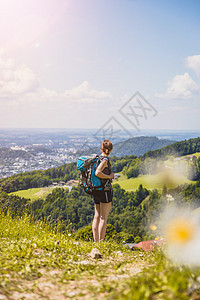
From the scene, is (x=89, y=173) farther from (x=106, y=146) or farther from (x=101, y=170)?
(x=106, y=146)

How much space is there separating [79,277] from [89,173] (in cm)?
187

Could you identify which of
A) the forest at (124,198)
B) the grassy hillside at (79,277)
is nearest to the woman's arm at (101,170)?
the grassy hillside at (79,277)

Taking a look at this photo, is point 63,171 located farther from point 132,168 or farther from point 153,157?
point 153,157

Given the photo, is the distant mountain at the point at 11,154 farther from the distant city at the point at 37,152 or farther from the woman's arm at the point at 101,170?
the woman's arm at the point at 101,170

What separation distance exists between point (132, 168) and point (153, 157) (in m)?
5.41

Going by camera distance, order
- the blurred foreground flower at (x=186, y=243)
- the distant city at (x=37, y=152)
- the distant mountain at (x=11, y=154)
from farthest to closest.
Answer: the distant city at (x=37, y=152) < the distant mountain at (x=11, y=154) < the blurred foreground flower at (x=186, y=243)

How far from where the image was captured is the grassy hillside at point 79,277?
1706 millimetres

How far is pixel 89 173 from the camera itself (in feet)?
13.1

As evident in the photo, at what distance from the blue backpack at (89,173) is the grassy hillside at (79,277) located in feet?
3.13

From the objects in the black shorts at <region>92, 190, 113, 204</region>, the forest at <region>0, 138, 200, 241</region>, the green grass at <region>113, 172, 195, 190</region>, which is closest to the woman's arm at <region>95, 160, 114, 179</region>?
the black shorts at <region>92, 190, 113, 204</region>

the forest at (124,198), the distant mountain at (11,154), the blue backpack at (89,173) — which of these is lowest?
the forest at (124,198)

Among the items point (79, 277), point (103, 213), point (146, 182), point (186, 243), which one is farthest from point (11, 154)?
point (186, 243)

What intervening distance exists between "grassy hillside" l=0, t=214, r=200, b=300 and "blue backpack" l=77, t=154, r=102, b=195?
37.6 inches

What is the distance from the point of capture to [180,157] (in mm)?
54281
